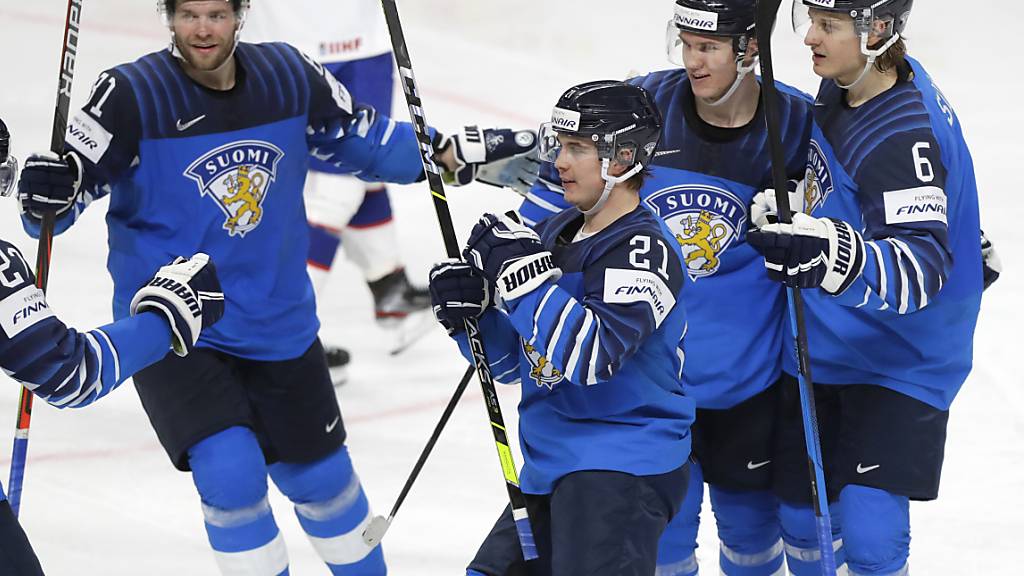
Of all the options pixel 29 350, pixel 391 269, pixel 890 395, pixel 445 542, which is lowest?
pixel 445 542

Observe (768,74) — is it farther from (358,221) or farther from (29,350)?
(358,221)

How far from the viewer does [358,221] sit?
16.7ft

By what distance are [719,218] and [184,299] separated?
3.23 ft

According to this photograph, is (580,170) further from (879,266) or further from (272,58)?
(272,58)

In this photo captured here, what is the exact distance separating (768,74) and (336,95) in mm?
1027

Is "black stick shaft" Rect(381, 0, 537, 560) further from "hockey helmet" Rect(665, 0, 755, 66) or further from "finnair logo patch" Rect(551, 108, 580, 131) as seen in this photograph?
"hockey helmet" Rect(665, 0, 755, 66)

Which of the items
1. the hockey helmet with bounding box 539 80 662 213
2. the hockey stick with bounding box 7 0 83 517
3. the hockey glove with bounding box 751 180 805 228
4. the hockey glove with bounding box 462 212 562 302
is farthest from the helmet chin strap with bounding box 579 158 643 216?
the hockey stick with bounding box 7 0 83 517

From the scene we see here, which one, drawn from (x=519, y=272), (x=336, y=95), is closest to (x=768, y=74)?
(x=519, y=272)

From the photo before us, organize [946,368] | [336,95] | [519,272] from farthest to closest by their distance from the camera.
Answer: [336,95], [946,368], [519,272]

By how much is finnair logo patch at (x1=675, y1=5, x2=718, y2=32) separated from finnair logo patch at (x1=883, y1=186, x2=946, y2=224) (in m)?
→ 0.49

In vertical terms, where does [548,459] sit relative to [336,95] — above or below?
below

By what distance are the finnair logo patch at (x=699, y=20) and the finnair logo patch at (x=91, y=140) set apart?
111 centimetres

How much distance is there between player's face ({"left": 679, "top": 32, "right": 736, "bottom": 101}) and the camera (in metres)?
2.90

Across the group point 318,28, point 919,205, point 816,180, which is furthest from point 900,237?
point 318,28
